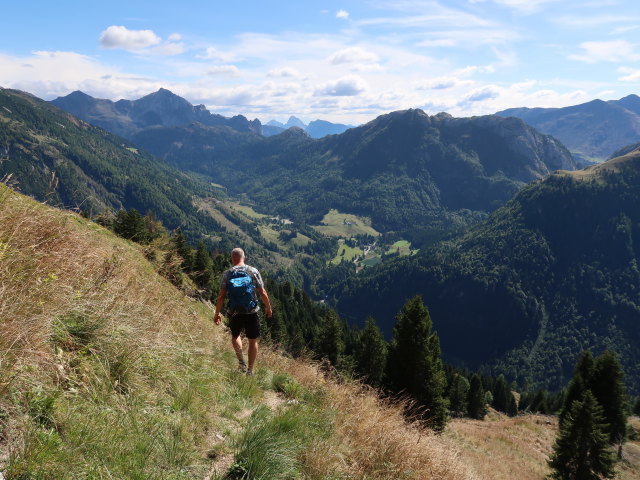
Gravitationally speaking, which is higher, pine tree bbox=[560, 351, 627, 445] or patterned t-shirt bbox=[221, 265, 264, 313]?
patterned t-shirt bbox=[221, 265, 264, 313]

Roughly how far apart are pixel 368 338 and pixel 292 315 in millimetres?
45872

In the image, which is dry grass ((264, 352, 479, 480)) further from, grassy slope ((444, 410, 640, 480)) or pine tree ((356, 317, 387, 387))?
pine tree ((356, 317, 387, 387))

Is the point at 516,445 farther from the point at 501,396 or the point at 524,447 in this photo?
the point at 501,396

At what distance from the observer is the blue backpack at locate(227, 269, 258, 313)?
8.73 meters

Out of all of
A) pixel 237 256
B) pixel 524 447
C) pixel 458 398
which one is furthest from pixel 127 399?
pixel 458 398

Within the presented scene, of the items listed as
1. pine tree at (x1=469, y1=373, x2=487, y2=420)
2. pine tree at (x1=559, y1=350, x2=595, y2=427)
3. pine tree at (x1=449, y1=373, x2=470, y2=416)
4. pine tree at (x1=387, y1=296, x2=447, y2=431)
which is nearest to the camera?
pine tree at (x1=387, y1=296, x2=447, y2=431)

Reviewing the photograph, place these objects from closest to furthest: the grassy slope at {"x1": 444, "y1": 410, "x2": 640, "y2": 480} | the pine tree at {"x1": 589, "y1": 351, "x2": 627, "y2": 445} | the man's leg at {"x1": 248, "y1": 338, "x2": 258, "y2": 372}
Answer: the man's leg at {"x1": 248, "y1": 338, "x2": 258, "y2": 372} → the grassy slope at {"x1": 444, "y1": 410, "x2": 640, "y2": 480} → the pine tree at {"x1": 589, "y1": 351, "x2": 627, "y2": 445}

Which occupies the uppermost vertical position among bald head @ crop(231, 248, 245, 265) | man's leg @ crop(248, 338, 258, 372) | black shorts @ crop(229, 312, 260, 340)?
bald head @ crop(231, 248, 245, 265)

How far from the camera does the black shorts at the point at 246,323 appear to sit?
28.9ft

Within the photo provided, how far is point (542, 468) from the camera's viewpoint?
2870 cm

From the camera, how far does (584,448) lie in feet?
82.1

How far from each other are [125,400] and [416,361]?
23908mm

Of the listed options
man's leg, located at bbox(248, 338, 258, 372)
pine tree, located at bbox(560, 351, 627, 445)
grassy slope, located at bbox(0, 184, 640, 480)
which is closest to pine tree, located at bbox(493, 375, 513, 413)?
pine tree, located at bbox(560, 351, 627, 445)

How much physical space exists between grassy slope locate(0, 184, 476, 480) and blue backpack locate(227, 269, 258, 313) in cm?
134
